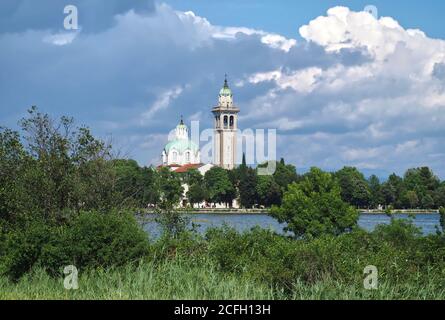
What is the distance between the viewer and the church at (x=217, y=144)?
167 metres

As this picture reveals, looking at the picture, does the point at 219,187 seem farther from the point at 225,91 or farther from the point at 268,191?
the point at 225,91

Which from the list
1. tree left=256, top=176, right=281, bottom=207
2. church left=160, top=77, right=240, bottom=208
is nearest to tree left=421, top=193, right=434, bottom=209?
tree left=256, top=176, right=281, bottom=207

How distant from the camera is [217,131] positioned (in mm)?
186875

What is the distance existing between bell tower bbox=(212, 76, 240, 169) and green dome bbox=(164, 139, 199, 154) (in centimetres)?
1363

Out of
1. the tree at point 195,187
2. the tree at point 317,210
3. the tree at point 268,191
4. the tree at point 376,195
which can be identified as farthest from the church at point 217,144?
the tree at point 317,210

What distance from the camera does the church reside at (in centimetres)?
16675

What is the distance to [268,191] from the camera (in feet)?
403

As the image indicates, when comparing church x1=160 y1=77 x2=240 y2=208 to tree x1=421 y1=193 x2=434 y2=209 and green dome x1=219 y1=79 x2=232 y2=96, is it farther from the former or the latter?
tree x1=421 y1=193 x2=434 y2=209

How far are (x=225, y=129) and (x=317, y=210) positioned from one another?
428 feet

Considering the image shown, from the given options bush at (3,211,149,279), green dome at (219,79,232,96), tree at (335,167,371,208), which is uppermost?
green dome at (219,79,232,96)

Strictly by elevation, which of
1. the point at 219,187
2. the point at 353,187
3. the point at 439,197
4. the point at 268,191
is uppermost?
the point at 219,187

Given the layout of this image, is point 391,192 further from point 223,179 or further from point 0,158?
point 0,158
